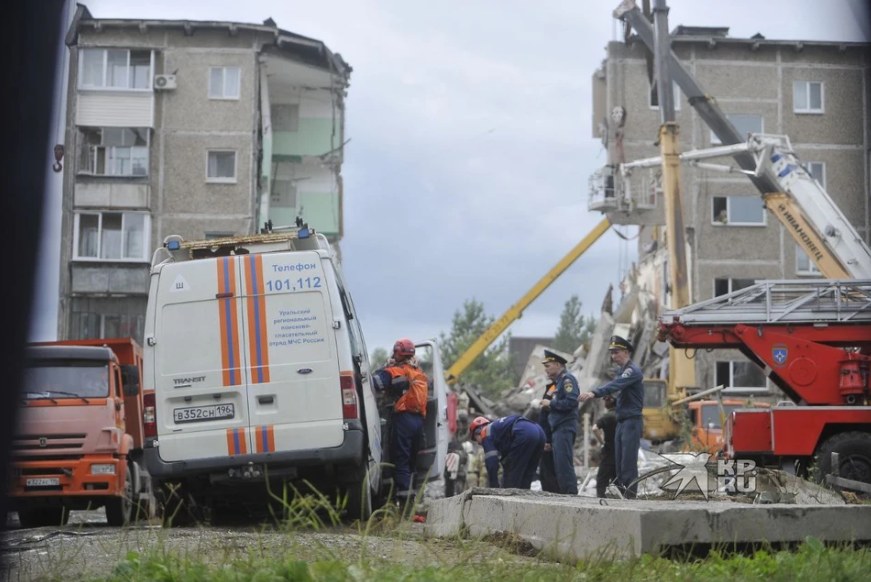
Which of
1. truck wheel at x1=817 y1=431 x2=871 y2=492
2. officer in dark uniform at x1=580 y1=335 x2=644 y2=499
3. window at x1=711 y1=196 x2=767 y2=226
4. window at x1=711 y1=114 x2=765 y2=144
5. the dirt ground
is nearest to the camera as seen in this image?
the dirt ground

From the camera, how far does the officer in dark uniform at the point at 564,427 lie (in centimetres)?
1188

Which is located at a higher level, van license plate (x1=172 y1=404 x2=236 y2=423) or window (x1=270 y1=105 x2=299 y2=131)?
window (x1=270 y1=105 x2=299 y2=131)

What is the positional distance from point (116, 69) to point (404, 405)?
30551 millimetres

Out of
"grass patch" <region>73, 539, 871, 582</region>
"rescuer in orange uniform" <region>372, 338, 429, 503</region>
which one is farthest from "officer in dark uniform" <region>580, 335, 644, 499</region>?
"grass patch" <region>73, 539, 871, 582</region>

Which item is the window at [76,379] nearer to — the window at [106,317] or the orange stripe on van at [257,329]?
the orange stripe on van at [257,329]

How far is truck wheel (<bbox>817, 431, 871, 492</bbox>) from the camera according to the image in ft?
44.4

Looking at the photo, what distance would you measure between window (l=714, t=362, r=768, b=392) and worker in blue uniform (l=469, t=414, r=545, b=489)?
2840 cm

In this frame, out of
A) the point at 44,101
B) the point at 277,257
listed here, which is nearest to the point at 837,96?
the point at 277,257

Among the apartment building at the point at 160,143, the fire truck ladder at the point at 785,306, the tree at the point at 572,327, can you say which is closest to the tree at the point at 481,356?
the tree at the point at 572,327

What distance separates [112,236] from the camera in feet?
127

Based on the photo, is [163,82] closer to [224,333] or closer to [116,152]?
[116,152]

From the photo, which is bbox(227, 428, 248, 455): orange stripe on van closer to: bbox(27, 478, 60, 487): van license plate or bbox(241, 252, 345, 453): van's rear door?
bbox(241, 252, 345, 453): van's rear door

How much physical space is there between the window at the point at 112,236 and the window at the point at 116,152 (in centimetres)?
157

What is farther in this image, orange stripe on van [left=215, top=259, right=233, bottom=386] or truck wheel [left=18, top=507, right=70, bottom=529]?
truck wheel [left=18, top=507, right=70, bottom=529]
